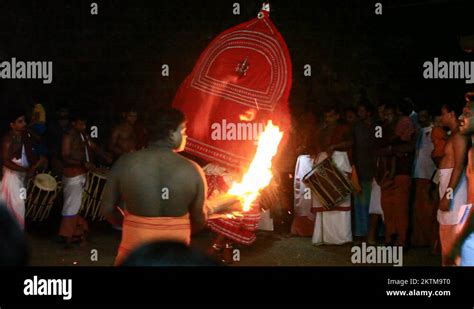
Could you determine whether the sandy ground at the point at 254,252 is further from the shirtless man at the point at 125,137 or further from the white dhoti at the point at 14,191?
the shirtless man at the point at 125,137

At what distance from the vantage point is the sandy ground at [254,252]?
795 centimetres

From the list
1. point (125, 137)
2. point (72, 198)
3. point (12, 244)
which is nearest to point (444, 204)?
point (125, 137)

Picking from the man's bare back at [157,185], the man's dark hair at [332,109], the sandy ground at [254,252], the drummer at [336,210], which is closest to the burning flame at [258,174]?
the man's bare back at [157,185]

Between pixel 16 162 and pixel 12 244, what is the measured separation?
588 cm

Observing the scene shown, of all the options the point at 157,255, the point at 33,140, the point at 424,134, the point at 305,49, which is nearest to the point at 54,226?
the point at 33,140

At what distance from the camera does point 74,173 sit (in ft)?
28.2

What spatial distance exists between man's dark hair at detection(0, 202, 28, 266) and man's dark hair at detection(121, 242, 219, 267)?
1.02 feet

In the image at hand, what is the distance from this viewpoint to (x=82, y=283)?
6961 mm

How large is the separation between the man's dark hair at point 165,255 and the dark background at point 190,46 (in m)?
7.02

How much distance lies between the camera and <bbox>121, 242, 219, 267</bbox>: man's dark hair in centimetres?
234

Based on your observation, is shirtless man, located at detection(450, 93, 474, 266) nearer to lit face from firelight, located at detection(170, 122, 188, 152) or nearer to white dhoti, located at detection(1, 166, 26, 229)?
lit face from firelight, located at detection(170, 122, 188, 152)

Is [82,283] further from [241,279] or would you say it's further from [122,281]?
[241,279]

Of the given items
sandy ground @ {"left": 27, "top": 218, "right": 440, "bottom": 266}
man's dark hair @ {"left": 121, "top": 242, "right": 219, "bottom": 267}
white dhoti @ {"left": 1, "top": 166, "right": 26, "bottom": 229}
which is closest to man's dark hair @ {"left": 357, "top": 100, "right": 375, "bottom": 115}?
sandy ground @ {"left": 27, "top": 218, "right": 440, "bottom": 266}

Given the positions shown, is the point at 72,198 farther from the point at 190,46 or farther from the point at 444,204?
the point at 444,204
